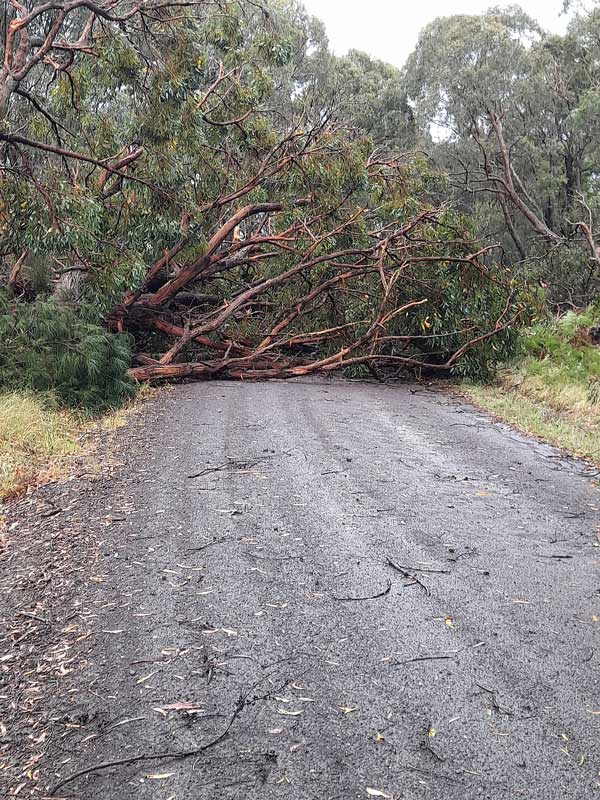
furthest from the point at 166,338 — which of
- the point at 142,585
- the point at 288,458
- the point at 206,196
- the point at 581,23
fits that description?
the point at 581,23

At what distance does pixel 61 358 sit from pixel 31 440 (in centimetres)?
195

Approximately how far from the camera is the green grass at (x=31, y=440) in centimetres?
602

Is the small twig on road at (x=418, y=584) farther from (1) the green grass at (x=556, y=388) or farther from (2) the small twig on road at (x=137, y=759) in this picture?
(1) the green grass at (x=556, y=388)

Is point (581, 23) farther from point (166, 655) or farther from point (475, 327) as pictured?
point (166, 655)

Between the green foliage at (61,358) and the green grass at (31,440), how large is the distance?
0.36m

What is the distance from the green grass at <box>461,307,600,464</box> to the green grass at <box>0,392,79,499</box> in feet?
16.1

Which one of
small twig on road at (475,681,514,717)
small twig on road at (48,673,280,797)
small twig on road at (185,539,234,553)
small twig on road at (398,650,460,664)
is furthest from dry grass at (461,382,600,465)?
small twig on road at (48,673,280,797)

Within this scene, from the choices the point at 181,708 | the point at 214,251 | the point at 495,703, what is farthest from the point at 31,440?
the point at 214,251

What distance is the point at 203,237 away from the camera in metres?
12.0

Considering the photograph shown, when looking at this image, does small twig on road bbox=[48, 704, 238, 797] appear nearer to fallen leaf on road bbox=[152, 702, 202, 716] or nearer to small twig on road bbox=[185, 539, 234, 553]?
fallen leaf on road bbox=[152, 702, 202, 716]

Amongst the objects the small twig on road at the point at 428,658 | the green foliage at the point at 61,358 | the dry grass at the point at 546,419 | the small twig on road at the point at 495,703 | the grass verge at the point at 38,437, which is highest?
the green foliage at the point at 61,358

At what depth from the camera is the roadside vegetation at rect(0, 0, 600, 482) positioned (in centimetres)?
868

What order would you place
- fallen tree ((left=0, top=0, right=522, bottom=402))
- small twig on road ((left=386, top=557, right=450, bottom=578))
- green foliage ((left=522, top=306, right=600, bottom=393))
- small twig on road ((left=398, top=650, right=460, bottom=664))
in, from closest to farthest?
small twig on road ((left=398, top=650, right=460, bottom=664)) < small twig on road ((left=386, top=557, right=450, bottom=578)) < fallen tree ((left=0, top=0, right=522, bottom=402)) < green foliage ((left=522, top=306, right=600, bottom=393))

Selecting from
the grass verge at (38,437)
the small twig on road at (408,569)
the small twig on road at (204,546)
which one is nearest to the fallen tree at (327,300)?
the grass verge at (38,437)
